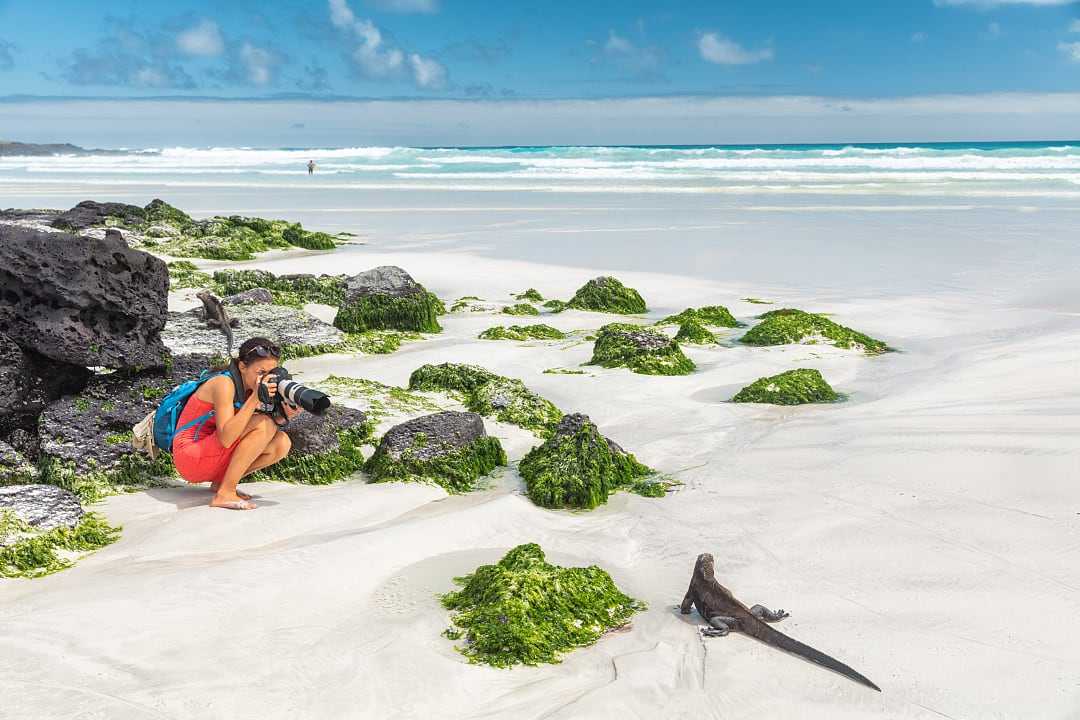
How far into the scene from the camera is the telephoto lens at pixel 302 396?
4.46 m

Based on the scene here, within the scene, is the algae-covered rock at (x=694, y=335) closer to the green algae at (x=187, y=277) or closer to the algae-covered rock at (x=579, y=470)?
the algae-covered rock at (x=579, y=470)

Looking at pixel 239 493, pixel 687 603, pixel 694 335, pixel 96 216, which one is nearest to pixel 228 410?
pixel 239 493

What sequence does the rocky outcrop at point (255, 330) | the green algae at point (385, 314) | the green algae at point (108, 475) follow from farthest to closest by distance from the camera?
1. the green algae at point (385, 314)
2. the rocky outcrop at point (255, 330)
3. the green algae at point (108, 475)

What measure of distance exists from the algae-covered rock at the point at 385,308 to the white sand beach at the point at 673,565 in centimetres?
97

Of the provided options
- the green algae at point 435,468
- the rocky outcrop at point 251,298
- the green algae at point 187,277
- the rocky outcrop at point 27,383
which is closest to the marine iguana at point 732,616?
the green algae at point 435,468

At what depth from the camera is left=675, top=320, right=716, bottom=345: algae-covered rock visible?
9.16m

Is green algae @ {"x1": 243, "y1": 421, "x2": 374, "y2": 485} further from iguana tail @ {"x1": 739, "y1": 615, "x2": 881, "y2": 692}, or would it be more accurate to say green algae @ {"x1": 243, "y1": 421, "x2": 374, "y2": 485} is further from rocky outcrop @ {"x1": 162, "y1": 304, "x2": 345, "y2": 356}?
iguana tail @ {"x1": 739, "y1": 615, "x2": 881, "y2": 692}

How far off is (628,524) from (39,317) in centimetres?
333

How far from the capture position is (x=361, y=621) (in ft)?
12.1

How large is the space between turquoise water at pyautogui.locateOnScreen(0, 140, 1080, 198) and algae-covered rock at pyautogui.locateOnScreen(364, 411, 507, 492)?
2560 centimetres

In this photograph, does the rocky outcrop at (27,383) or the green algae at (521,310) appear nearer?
the rocky outcrop at (27,383)

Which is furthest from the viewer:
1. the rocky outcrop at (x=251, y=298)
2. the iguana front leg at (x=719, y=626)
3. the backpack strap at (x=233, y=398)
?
the rocky outcrop at (x=251, y=298)

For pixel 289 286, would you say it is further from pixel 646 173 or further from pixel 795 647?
pixel 646 173

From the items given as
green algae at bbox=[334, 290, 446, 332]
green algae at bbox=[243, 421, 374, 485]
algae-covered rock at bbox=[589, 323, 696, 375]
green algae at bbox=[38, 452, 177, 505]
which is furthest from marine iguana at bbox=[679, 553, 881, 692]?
green algae at bbox=[334, 290, 446, 332]
